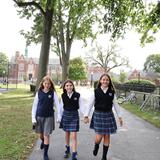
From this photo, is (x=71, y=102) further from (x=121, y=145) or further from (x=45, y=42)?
(x=45, y=42)

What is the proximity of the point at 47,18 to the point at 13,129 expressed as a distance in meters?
18.1

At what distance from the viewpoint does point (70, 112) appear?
7.53 m

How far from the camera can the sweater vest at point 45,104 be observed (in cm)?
736

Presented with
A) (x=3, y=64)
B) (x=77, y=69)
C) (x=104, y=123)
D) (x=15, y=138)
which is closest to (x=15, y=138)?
(x=15, y=138)

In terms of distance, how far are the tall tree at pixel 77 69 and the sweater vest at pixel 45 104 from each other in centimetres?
7783

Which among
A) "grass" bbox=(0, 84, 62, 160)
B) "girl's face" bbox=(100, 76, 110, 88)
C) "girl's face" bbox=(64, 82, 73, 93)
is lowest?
"grass" bbox=(0, 84, 62, 160)

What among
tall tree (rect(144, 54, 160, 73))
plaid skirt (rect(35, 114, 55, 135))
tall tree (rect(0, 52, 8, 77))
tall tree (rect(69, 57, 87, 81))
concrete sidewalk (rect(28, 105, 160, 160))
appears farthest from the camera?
tall tree (rect(144, 54, 160, 73))

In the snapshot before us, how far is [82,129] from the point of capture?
1195 cm

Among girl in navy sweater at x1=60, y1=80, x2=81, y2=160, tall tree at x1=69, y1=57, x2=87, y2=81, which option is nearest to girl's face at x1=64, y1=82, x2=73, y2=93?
girl in navy sweater at x1=60, y1=80, x2=81, y2=160

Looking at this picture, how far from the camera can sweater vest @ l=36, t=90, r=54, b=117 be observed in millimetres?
7363

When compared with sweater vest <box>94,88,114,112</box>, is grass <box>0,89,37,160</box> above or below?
below

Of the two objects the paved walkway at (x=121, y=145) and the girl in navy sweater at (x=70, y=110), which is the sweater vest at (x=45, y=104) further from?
the paved walkway at (x=121, y=145)

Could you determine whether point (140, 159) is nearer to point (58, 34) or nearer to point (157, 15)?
point (157, 15)

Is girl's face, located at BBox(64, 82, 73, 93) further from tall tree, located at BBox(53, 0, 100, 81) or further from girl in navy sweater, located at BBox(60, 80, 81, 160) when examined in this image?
tall tree, located at BBox(53, 0, 100, 81)
